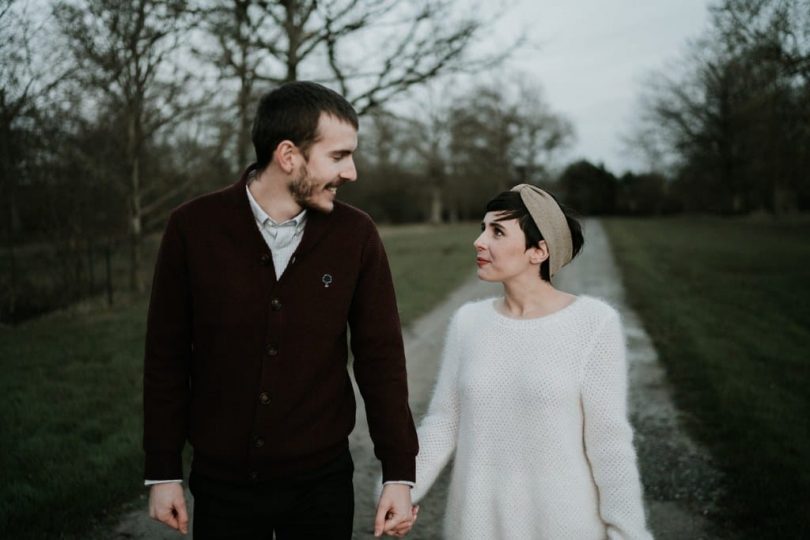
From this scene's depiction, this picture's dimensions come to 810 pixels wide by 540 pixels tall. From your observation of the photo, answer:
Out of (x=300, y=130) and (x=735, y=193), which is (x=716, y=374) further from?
(x=735, y=193)

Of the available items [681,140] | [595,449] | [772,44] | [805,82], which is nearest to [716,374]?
[595,449]

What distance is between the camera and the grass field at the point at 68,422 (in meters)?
3.75

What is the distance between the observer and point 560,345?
219cm

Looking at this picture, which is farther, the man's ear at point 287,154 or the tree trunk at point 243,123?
the tree trunk at point 243,123

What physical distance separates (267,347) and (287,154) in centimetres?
62

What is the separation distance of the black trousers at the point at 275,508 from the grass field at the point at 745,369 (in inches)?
107

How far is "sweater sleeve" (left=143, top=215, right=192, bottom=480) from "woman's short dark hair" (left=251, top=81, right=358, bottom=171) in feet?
1.38

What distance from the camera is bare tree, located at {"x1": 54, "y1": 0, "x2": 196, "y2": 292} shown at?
9727mm

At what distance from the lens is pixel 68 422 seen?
5.14m

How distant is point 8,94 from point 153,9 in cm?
310

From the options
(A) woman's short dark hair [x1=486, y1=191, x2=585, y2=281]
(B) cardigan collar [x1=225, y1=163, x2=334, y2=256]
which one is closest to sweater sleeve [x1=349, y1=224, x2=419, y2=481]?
(B) cardigan collar [x1=225, y1=163, x2=334, y2=256]

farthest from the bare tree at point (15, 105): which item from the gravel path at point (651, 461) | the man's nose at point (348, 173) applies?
the man's nose at point (348, 173)

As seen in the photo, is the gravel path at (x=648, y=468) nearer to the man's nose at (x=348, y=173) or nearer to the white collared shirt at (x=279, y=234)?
the white collared shirt at (x=279, y=234)

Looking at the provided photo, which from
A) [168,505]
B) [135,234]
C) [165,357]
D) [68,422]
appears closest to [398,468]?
[168,505]
